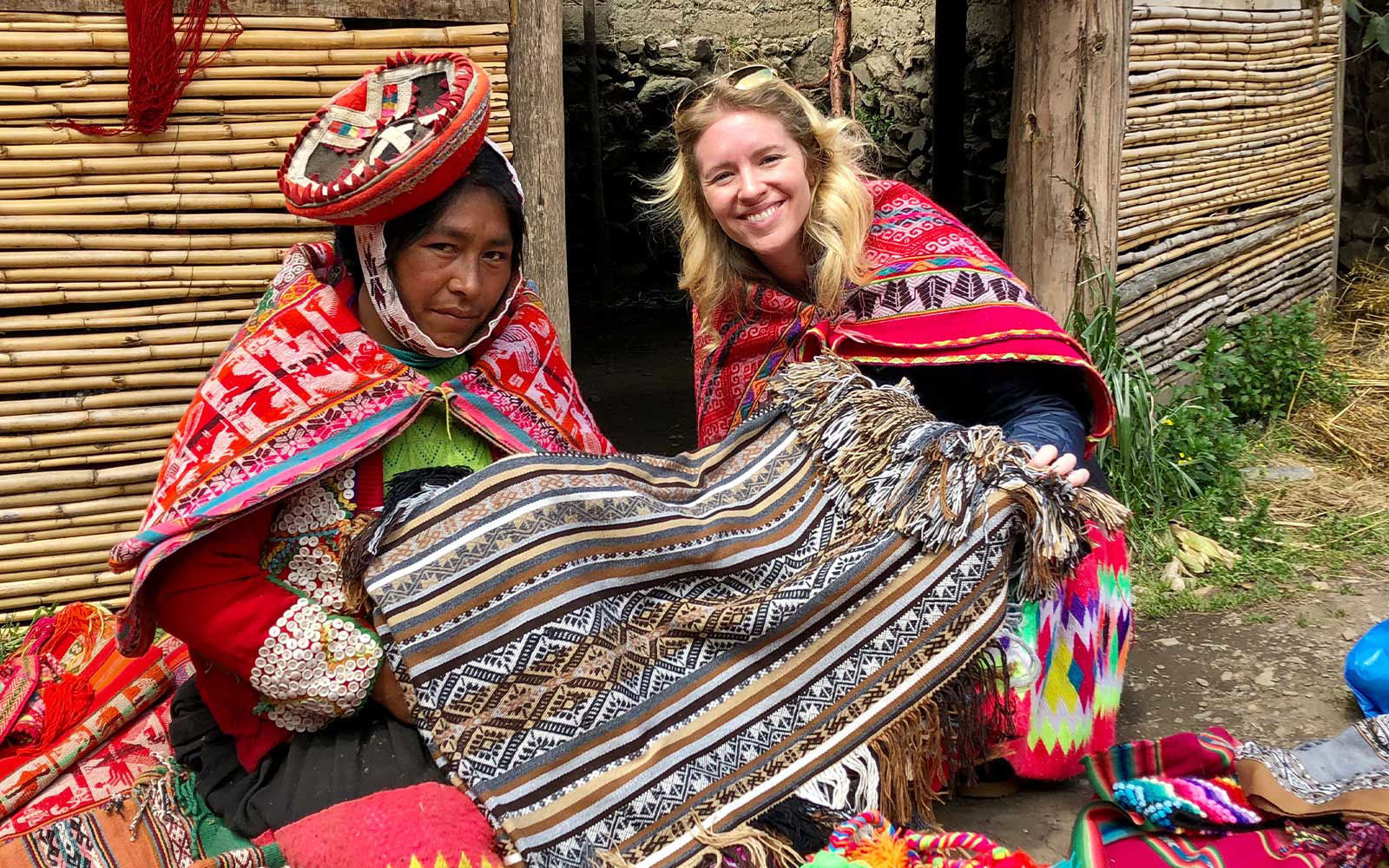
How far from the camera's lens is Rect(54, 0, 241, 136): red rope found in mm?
2820

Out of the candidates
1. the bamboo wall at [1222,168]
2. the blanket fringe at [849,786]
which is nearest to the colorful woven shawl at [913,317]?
the blanket fringe at [849,786]

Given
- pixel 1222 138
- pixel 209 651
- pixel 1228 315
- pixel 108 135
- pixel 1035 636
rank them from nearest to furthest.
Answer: pixel 209 651
pixel 1035 636
pixel 108 135
pixel 1222 138
pixel 1228 315

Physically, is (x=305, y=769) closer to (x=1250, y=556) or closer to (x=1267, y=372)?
(x=1250, y=556)

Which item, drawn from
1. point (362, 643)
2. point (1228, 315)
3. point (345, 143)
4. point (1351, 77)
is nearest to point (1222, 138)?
point (1228, 315)

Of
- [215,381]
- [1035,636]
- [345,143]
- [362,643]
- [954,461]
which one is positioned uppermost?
[345,143]

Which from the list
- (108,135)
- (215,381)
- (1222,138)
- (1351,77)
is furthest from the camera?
(1351,77)

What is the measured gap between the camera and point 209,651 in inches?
78.9

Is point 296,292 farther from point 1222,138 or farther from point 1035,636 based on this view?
point 1222,138

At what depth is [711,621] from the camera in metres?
2.13

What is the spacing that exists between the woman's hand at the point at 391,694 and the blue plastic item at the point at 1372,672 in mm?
2470

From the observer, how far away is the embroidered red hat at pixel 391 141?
6.90 feet

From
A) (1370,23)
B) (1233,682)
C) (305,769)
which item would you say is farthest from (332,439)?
(1370,23)

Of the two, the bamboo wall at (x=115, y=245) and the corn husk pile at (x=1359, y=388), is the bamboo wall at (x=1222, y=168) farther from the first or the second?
the bamboo wall at (x=115, y=245)

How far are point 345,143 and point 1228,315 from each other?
192 inches
